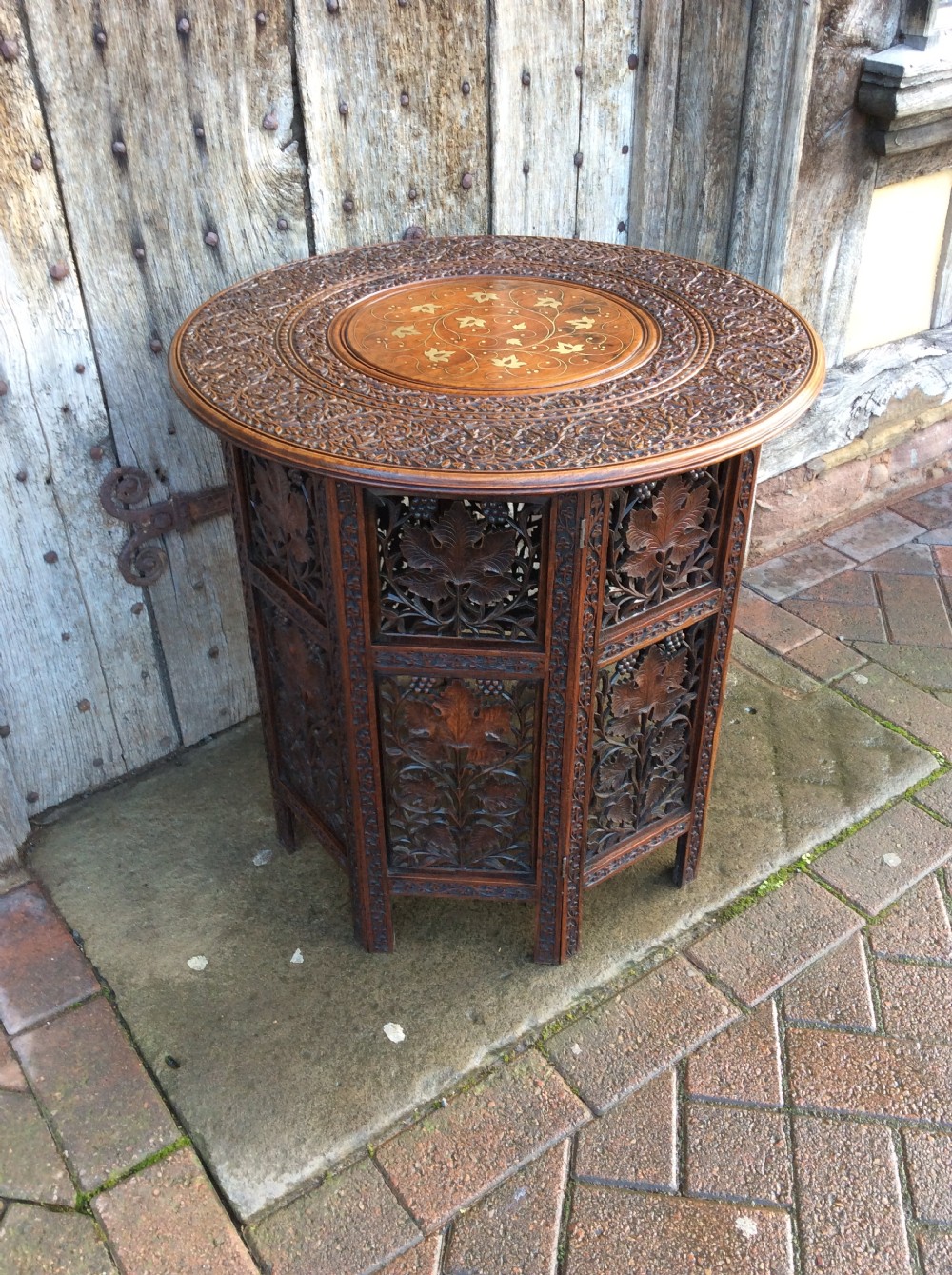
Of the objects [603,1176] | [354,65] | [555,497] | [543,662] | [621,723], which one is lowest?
[603,1176]

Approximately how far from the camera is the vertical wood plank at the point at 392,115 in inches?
85.6

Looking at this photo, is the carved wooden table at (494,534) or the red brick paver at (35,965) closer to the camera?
the carved wooden table at (494,534)

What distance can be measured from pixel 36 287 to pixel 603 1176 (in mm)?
1918

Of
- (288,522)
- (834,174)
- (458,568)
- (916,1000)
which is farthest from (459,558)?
(834,174)

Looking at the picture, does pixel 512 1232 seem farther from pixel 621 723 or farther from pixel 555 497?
pixel 555 497

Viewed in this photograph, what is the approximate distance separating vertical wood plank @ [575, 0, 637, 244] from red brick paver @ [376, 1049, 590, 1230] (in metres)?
2.03

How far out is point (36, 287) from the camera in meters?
2.03

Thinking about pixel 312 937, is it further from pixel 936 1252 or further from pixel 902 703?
pixel 902 703

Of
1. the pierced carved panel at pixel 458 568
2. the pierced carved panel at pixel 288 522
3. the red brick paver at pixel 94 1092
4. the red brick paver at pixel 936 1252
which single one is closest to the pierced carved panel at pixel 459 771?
the pierced carved panel at pixel 458 568

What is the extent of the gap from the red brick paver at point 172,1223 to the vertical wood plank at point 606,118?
90.6 inches

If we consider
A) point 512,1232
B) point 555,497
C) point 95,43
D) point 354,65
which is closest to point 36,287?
point 95,43

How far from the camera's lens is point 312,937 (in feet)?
7.25

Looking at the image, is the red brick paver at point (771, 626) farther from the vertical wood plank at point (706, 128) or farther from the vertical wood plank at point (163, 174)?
the vertical wood plank at point (163, 174)

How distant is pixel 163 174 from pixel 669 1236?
213 cm
